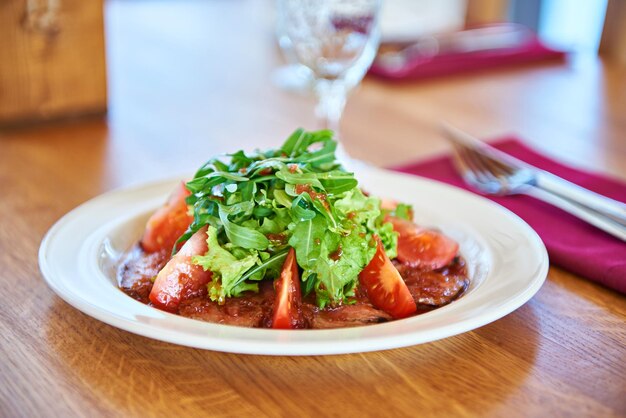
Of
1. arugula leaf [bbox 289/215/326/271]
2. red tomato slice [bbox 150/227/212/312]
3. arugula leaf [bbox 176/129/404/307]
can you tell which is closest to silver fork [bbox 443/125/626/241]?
arugula leaf [bbox 176/129/404/307]

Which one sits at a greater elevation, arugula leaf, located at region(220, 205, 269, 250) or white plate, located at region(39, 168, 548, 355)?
arugula leaf, located at region(220, 205, 269, 250)

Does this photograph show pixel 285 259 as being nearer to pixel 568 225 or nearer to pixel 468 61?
pixel 568 225

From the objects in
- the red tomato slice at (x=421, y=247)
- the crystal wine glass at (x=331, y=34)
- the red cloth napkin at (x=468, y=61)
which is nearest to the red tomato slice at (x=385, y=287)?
the red tomato slice at (x=421, y=247)

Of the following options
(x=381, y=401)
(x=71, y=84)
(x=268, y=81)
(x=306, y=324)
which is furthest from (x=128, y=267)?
(x=268, y=81)

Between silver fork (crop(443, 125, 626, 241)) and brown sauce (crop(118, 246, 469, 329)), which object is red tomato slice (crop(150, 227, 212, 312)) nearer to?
brown sauce (crop(118, 246, 469, 329))

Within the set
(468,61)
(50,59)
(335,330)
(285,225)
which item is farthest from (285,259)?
(468,61)

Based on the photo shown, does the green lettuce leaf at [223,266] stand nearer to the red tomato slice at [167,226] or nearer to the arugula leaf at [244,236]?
the arugula leaf at [244,236]

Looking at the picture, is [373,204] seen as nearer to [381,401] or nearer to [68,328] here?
[381,401]
